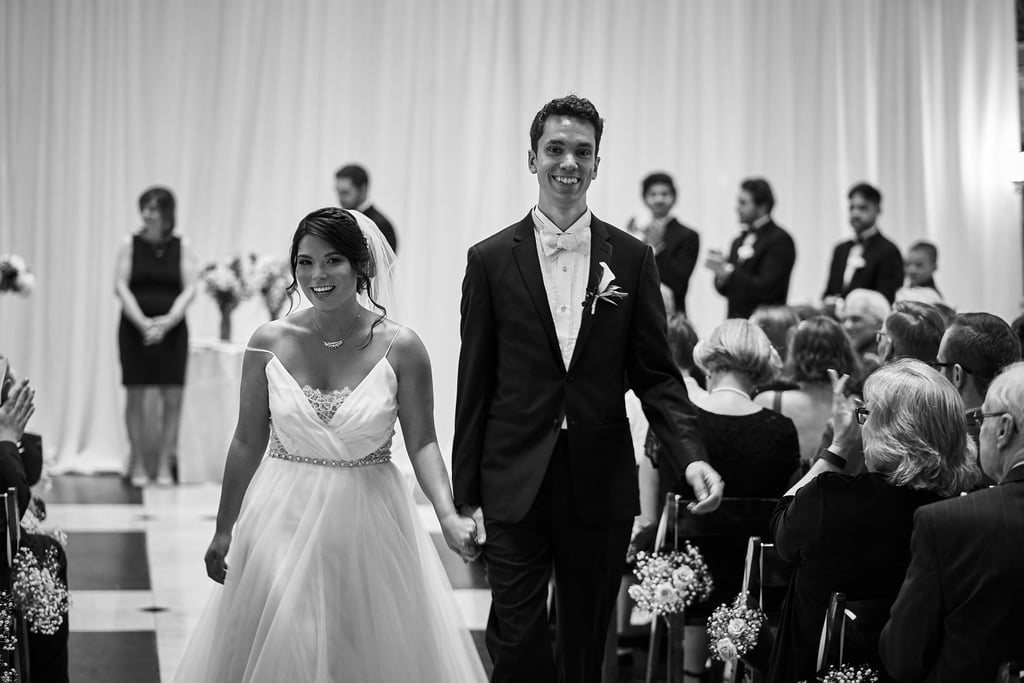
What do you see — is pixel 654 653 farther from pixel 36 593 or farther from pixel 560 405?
pixel 36 593

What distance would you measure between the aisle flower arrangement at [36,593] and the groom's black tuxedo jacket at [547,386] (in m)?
1.23

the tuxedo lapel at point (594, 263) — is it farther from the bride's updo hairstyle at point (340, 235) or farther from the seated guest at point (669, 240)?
the seated guest at point (669, 240)

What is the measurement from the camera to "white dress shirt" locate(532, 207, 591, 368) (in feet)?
10.7

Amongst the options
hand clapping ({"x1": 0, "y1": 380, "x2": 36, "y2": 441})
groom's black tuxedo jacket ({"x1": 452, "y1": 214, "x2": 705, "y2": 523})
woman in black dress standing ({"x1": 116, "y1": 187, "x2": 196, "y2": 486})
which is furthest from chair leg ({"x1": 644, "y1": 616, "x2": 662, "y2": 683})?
woman in black dress standing ({"x1": 116, "y1": 187, "x2": 196, "y2": 486})

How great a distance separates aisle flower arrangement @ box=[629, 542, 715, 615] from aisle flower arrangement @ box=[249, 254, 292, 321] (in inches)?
219

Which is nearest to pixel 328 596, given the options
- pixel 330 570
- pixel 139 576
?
pixel 330 570

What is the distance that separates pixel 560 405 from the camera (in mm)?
3207

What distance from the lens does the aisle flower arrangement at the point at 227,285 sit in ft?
30.2

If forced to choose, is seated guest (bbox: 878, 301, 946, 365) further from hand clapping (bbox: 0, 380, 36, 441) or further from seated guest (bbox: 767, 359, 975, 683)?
hand clapping (bbox: 0, 380, 36, 441)

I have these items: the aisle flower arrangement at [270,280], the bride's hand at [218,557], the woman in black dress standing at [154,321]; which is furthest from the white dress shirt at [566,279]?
the aisle flower arrangement at [270,280]

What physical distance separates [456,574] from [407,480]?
9.15 ft

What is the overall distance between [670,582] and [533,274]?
4.22 feet

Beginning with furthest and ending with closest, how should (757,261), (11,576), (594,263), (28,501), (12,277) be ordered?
(757,261) → (12,277) → (28,501) → (11,576) → (594,263)

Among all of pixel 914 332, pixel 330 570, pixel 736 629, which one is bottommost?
pixel 736 629
